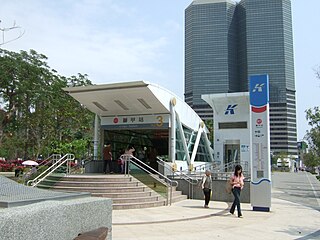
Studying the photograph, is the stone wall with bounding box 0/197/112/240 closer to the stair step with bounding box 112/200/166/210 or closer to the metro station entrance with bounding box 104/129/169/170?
the stair step with bounding box 112/200/166/210

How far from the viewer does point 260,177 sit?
1261 centimetres

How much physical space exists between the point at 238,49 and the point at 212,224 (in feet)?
243

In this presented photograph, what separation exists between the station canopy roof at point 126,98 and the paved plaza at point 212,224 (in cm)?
718

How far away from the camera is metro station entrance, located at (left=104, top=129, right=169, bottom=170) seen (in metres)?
22.9

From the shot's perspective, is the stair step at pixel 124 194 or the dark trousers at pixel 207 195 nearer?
the stair step at pixel 124 194

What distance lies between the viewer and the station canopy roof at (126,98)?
18.2 m

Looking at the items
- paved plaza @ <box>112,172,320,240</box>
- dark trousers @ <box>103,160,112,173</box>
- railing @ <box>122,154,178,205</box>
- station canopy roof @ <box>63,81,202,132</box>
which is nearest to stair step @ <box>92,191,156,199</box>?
railing @ <box>122,154,178,205</box>

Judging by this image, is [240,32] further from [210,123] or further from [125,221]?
[125,221]

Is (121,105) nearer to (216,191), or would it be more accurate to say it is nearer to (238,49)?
(216,191)

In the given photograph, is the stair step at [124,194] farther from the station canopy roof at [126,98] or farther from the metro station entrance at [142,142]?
the metro station entrance at [142,142]

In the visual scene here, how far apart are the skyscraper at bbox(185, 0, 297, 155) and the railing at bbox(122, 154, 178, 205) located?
5351 centimetres

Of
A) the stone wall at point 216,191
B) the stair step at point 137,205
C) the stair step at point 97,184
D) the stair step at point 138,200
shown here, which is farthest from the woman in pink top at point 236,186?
the stair step at point 97,184

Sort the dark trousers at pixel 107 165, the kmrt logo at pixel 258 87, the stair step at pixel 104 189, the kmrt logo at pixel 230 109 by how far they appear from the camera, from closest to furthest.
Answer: the kmrt logo at pixel 258 87, the stair step at pixel 104 189, the dark trousers at pixel 107 165, the kmrt logo at pixel 230 109

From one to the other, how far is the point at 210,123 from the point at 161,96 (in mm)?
35005
